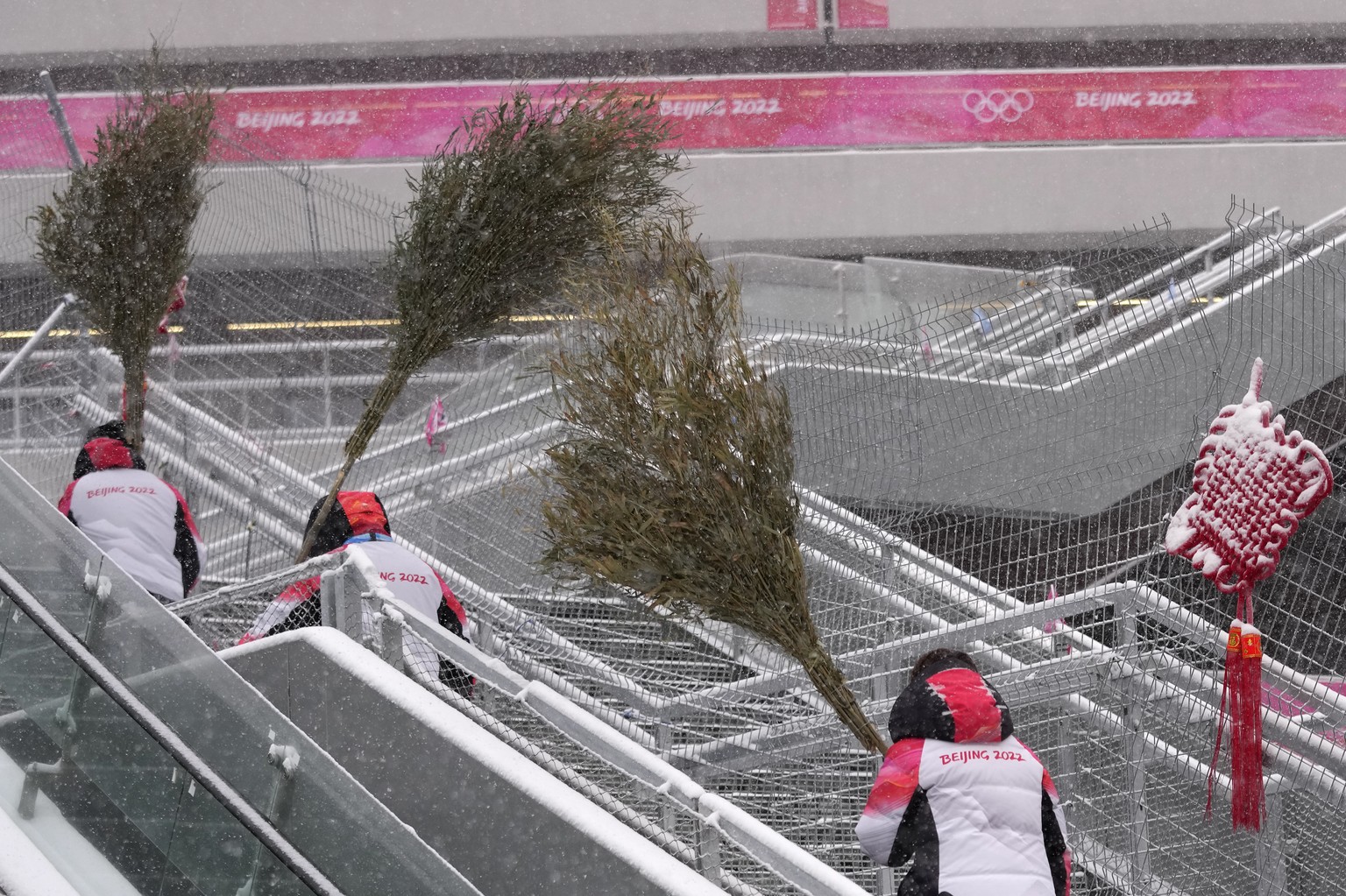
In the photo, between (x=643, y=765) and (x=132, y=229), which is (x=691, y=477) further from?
(x=132, y=229)

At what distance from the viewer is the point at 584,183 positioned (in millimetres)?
6586

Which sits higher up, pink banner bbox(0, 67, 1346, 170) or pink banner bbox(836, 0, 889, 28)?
pink banner bbox(836, 0, 889, 28)

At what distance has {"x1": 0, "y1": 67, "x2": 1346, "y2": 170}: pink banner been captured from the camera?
19734 mm

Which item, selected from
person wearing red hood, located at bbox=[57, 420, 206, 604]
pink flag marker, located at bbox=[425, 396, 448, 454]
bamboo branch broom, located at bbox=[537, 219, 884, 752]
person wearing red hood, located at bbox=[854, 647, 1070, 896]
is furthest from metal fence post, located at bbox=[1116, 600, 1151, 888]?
pink flag marker, located at bbox=[425, 396, 448, 454]

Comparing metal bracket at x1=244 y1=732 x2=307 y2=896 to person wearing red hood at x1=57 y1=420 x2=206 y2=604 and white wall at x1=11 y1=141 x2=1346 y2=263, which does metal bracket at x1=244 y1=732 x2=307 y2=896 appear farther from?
white wall at x1=11 y1=141 x2=1346 y2=263

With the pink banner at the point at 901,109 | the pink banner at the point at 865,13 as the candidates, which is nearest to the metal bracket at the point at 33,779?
the pink banner at the point at 901,109

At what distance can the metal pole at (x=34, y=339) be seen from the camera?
8766 mm

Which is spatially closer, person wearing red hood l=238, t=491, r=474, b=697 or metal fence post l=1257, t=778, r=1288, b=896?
metal fence post l=1257, t=778, r=1288, b=896

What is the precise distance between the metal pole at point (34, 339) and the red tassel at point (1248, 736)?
715 cm

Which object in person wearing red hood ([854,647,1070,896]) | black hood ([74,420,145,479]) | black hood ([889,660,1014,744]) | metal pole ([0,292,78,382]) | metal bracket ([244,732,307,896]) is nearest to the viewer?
person wearing red hood ([854,647,1070,896])

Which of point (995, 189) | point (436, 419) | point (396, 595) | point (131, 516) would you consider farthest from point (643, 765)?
point (995, 189)

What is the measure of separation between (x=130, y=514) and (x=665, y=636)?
110 inches

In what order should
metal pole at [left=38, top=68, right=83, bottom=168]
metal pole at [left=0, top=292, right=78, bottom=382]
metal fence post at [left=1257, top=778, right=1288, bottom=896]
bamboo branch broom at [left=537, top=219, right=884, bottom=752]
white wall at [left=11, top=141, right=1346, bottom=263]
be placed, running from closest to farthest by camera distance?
bamboo branch broom at [left=537, top=219, right=884, bottom=752], metal fence post at [left=1257, top=778, right=1288, bottom=896], metal pole at [left=0, top=292, right=78, bottom=382], metal pole at [left=38, top=68, right=83, bottom=168], white wall at [left=11, top=141, right=1346, bottom=263]

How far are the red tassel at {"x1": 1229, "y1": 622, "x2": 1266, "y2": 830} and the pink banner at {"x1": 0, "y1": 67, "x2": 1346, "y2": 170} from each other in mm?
16219
